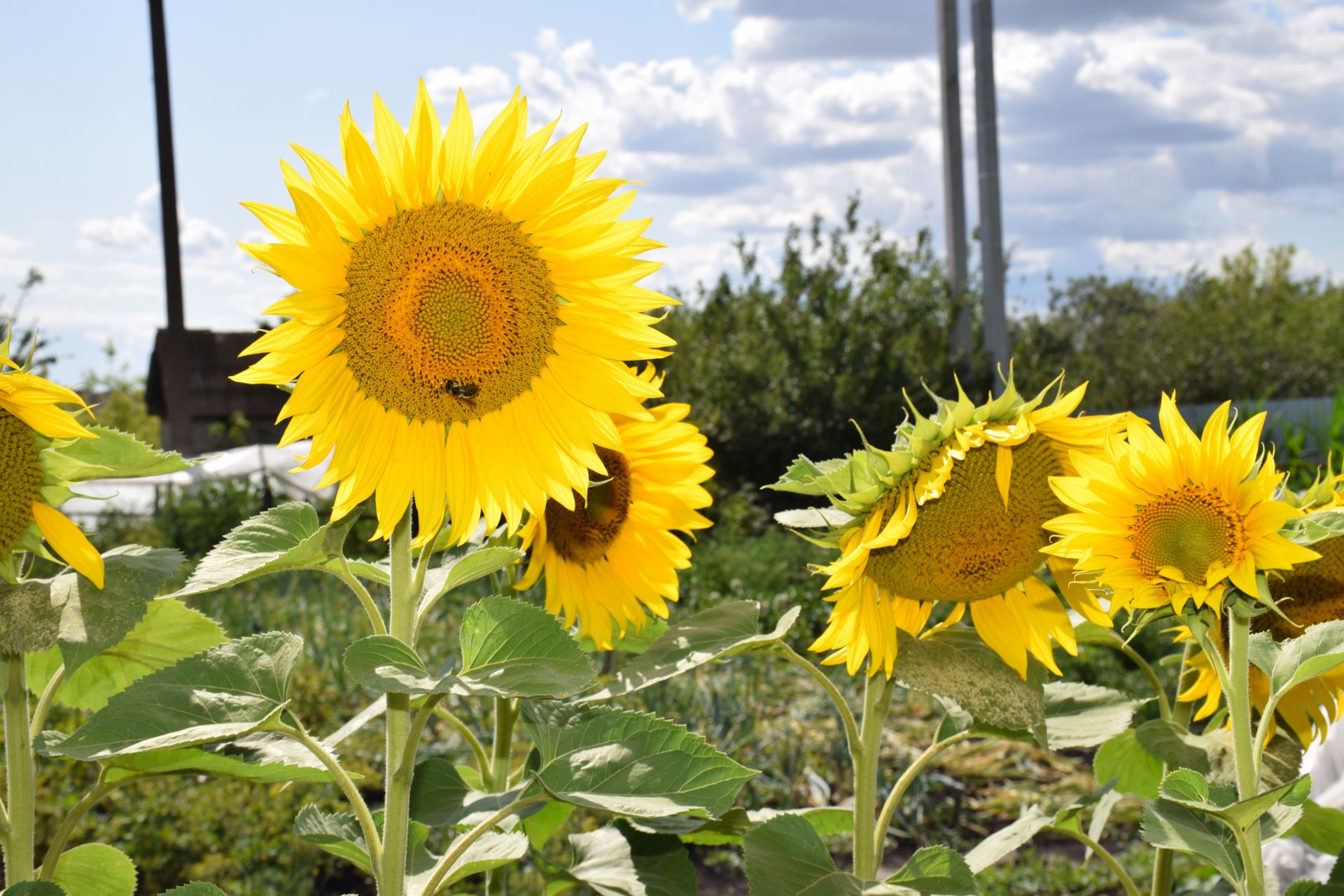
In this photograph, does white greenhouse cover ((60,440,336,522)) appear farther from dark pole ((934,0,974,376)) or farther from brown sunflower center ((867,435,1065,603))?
brown sunflower center ((867,435,1065,603))

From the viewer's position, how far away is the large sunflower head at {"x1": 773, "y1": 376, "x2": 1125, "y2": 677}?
1.31 meters

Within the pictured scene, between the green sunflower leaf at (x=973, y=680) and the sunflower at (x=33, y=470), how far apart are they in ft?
2.94

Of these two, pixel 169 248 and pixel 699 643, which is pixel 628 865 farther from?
pixel 169 248

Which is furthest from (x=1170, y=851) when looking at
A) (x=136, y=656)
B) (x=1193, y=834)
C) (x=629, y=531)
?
(x=136, y=656)

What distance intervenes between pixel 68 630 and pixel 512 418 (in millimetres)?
497

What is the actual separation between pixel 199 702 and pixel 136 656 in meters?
0.35

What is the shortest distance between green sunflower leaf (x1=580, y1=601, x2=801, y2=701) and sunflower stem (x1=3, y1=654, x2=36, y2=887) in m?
0.62

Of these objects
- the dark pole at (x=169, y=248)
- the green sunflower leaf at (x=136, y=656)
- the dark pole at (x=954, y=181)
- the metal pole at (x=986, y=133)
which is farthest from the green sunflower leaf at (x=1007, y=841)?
the dark pole at (x=169, y=248)

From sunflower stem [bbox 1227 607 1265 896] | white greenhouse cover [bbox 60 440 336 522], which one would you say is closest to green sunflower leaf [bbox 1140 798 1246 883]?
sunflower stem [bbox 1227 607 1265 896]

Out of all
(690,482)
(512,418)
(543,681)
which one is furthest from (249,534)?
(690,482)

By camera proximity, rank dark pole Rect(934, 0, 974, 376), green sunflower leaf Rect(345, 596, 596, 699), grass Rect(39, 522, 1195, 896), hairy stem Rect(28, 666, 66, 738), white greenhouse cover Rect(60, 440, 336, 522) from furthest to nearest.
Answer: dark pole Rect(934, 0, 974, 376) → white greenhouse cover Rect(60, 440, 336, 522) → grass Rect(39, 522, 1195, 896) → hairy stem Rect(28, 666, 66, 738) → green sunflower leaf Rect(345, 596, 596, 699)

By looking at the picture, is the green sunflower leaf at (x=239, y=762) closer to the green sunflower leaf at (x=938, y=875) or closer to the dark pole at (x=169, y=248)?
the green sunflower leaf at (x=938, y=875)

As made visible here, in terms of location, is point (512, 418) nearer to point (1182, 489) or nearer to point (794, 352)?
point (1182, 489)

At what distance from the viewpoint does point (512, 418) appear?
132 centimetres
